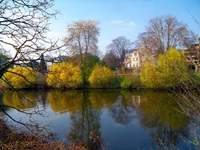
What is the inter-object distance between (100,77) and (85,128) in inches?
780

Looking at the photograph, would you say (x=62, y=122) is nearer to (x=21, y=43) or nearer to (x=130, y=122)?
(x=130, y=122)

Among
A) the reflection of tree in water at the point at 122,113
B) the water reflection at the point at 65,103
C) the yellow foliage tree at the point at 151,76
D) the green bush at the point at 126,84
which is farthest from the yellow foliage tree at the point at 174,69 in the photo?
the water reflection at the point at 65,103

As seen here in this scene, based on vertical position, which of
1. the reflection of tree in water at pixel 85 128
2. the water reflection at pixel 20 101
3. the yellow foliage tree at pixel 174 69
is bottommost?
the reflection of tree in water at pixel 85 128

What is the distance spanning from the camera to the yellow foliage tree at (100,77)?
31.2m

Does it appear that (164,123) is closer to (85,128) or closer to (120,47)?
(85,128)

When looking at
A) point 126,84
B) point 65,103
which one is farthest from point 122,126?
point 126,84

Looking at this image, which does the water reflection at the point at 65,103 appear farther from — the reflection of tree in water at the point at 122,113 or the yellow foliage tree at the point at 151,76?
the yellow foliage tree at the point at 151,76

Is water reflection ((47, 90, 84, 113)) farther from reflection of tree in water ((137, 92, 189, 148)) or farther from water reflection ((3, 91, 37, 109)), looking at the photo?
reflection of tree in water ((137, 92, 189, 148))

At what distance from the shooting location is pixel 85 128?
11.7 m

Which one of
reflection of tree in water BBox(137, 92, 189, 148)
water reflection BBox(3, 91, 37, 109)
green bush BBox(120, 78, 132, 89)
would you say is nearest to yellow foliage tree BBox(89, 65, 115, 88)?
green bush BBox(120, 78, 132, 89)

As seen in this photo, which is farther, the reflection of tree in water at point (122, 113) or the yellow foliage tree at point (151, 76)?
the yellow foliage tree at point (151, 76)

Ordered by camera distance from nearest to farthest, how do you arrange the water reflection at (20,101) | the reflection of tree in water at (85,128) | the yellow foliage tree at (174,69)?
the yellow foliage tree at (174,69) → the water reflection at (20,101) → the reflection of tree in water at (85,128)

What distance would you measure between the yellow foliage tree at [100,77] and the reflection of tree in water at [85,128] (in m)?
14.3

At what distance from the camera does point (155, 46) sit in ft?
103
